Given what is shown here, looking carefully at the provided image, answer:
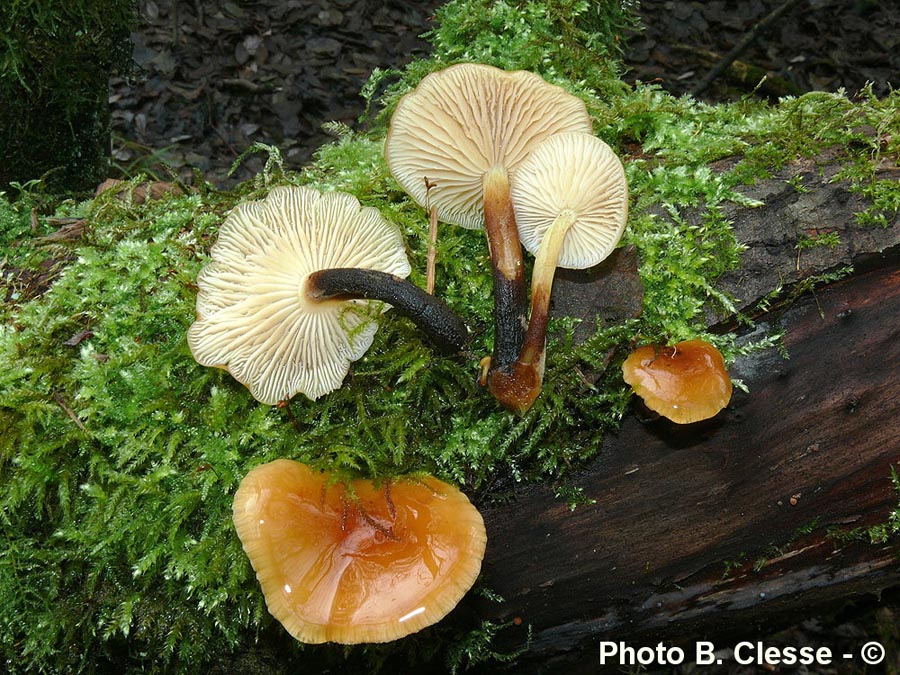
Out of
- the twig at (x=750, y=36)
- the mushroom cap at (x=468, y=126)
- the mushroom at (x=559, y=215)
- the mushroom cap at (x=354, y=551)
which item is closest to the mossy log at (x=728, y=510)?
the mushroom cap at (x=354, y=551)

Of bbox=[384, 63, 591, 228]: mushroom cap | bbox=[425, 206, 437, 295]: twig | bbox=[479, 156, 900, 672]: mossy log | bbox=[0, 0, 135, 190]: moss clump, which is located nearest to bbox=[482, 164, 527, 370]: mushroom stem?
bbox=[384, 63, 591, 228]: mushroom cap

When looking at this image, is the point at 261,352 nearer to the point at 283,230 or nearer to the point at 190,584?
the point at 283,230

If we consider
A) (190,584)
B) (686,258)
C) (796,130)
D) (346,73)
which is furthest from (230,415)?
(346,73)

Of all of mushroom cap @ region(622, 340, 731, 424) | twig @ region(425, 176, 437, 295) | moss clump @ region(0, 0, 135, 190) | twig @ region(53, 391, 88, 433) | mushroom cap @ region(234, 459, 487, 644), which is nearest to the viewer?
mushroom cap @ region(234, 459, 487, 644)

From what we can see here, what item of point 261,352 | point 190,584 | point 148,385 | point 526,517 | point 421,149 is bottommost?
point 190,584

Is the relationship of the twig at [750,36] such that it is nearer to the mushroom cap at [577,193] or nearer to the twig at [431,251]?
the mushroom cap at [577,193]

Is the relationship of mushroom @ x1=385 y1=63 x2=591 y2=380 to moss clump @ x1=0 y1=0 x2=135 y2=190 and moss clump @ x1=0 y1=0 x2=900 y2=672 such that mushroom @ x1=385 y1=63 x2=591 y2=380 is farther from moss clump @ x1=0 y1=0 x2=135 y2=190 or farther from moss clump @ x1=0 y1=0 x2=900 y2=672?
moss clump @ x1=0 y1=0 x2=135 y2=190
